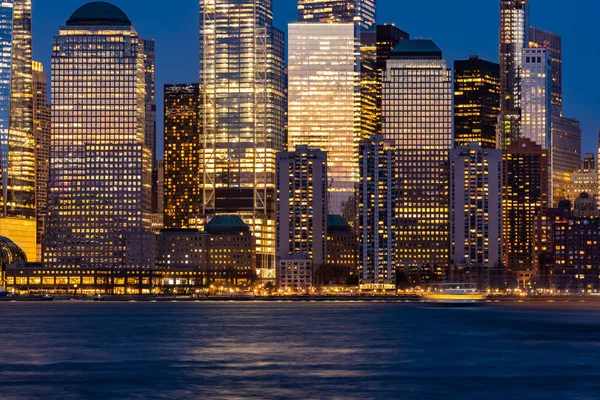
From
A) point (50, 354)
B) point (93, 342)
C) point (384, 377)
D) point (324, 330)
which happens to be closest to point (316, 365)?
point (384, 377)

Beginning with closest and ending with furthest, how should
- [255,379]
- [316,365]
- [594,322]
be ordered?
[255,379] < [316,365] < [594,322]

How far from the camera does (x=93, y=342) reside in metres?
146

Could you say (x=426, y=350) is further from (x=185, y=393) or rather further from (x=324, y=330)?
(x=185, y=393)

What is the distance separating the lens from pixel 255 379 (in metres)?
106

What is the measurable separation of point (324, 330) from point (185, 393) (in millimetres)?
72085

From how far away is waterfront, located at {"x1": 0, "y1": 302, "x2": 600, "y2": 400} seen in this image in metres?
99.0

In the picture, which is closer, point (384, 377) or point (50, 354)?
point (384, 377)

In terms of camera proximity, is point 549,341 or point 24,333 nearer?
point 549,341

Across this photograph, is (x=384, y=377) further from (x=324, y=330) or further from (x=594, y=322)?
(x=594, y=322)

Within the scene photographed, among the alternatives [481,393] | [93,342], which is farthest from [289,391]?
[93,342]

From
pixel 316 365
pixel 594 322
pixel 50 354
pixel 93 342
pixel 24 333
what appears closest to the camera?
pixel 316 365

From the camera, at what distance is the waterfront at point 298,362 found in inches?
3898

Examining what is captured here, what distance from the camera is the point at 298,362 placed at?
119312 mm

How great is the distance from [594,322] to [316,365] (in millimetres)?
91005
